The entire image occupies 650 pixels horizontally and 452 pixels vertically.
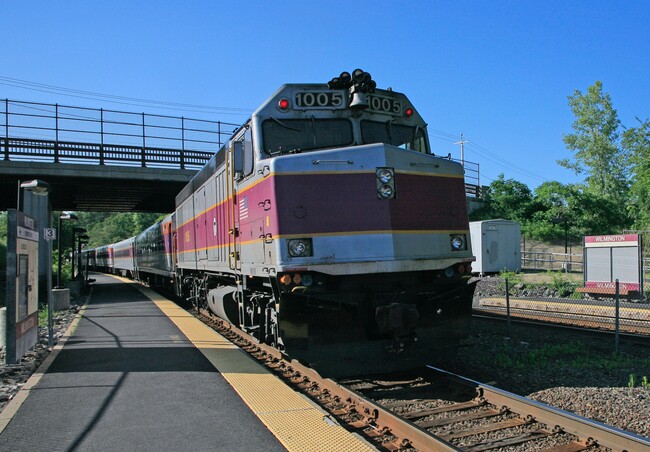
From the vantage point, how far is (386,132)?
7551mm

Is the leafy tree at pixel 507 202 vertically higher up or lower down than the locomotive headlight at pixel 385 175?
higher up

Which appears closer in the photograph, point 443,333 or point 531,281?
point 443,333

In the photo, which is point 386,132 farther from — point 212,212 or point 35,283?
point 35,283

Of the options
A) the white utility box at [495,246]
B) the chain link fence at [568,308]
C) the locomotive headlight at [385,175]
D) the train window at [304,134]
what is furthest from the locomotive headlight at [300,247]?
the white utility box at [495,246]

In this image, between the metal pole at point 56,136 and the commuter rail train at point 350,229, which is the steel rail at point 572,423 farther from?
the metal pole at point 56,136

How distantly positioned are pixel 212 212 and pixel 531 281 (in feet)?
52.6

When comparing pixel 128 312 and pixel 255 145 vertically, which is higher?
pixel 255 145

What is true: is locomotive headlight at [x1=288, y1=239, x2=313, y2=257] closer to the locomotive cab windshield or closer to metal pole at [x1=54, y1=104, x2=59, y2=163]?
the locomotive cab windshield

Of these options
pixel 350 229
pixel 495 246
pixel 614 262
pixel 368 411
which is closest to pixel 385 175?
pixel 350 229

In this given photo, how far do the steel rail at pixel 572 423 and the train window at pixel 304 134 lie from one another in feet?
11.9

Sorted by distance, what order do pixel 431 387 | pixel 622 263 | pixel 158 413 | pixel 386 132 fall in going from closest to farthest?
pixel 158 413 → pixel 431 387 → pixel 386 132 → pixel 622 263

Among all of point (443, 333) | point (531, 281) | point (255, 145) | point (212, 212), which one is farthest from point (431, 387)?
point (531, 281)

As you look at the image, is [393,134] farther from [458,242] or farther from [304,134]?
[458,242]

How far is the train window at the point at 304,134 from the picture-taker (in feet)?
23.0
